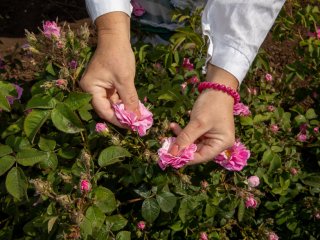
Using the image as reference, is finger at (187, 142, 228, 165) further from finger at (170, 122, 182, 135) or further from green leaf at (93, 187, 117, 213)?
green leaf at (93, 187, 117, 213)

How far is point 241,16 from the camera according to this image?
4.15 feet

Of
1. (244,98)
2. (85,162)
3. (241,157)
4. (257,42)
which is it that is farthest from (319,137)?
(85,162)

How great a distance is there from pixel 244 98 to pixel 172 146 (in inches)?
28.9

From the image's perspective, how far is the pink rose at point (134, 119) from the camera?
3.97 feet

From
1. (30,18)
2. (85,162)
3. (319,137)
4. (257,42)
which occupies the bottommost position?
(30,18)

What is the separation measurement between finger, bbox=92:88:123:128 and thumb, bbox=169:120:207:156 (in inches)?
7.1

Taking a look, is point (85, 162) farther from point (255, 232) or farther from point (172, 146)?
point (255, 232)

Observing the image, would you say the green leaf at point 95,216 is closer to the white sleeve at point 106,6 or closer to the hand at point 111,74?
the hand at point 111,74

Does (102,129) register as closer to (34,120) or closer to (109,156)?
(109,156)

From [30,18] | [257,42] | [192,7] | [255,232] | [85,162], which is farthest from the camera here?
[30,18]

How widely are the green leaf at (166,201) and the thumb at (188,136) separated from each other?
Result: 0.17 meters

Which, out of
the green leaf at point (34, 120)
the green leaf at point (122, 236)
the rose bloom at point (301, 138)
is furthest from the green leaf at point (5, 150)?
the rose bloom at point (301, 138)

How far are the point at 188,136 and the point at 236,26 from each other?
0.35 metres

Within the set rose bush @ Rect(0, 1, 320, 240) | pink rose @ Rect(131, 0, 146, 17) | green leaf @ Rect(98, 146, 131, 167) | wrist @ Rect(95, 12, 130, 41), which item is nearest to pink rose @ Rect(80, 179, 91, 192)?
rose bush @ Rect(0, 1, 320, 240)
